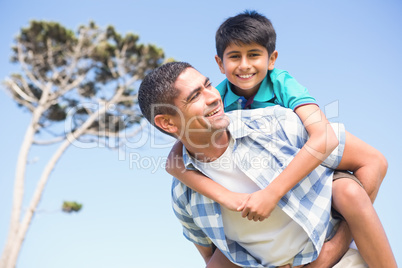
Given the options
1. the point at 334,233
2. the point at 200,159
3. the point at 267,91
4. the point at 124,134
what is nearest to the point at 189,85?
the point at 200,159

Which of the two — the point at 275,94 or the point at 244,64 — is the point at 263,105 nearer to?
the point at 275,94

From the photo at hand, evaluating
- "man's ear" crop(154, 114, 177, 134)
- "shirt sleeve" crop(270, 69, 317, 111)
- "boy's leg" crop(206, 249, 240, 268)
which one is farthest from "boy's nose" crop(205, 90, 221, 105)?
"boy's leg" crop(206, 249, 240, 268)

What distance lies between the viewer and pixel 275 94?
2240mm

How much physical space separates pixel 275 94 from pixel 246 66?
0.25m

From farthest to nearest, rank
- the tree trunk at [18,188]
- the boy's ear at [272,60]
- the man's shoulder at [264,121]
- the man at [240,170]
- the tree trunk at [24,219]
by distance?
the tree trunk at [18,188] < the tree trunk at [24,219] < the boy's ear at [272,60] < the man's shoulder at [264,121] < the man at [240,170]

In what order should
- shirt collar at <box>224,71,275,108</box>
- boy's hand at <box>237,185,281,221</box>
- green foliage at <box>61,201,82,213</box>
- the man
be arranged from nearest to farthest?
boy's hand at <box>237,185,281,221</box> < the man < shirt collar at <box>224,71,275,108</box> < green foliage at <box>61,201,82,213</box>

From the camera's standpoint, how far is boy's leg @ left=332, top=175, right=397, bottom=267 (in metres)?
1.61

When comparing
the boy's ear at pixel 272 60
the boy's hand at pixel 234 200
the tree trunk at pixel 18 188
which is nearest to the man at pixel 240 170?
the boy's hand at pixel 234 200

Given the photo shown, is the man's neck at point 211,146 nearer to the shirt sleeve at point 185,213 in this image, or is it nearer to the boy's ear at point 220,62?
the shirt sleeve at point 185,213

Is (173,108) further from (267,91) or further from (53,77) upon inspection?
(53,77)

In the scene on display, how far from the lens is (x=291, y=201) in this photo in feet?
5.57

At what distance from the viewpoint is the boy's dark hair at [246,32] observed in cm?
238

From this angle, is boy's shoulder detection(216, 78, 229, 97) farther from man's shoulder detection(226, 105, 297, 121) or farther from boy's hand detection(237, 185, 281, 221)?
boy's hand detection(237, 185, 281, 221)

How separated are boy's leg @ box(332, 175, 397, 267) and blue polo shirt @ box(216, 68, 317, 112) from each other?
524 mm
